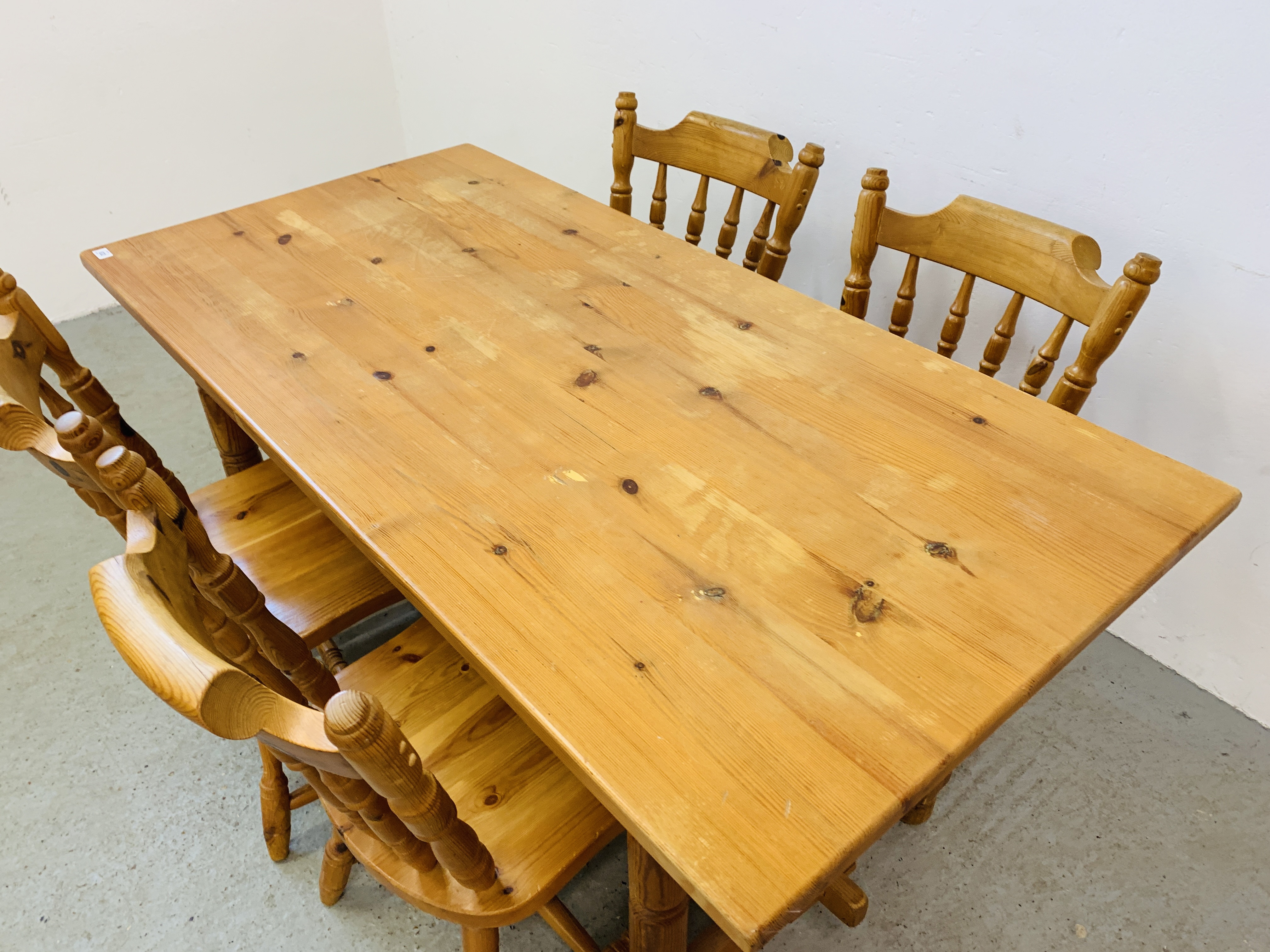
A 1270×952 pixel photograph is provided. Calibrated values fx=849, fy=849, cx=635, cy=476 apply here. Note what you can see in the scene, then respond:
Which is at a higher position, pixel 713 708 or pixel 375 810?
pixel 713 708

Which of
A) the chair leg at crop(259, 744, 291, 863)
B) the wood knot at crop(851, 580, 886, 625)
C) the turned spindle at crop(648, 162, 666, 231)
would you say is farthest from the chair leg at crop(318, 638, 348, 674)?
the turned spindle at crop(648, 162, 666, 231)

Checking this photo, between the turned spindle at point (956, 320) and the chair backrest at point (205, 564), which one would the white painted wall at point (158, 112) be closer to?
the chair backrest at point (205, 564)

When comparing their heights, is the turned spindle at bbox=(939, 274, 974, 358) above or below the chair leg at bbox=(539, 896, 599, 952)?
above

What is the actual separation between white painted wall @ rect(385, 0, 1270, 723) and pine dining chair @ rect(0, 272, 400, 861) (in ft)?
4.29

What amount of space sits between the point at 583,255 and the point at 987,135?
809 millimetres

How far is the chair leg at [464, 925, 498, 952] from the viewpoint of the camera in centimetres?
107

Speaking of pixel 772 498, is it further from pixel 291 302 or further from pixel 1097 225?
pixel 1097 225

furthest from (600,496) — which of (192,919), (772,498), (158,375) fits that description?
(158,375)

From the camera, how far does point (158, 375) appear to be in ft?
8.63

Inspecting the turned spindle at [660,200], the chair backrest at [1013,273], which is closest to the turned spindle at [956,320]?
the chair backrest at [1013,273]

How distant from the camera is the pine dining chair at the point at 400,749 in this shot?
2.01 feet

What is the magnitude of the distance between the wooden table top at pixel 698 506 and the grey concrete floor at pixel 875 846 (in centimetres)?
78

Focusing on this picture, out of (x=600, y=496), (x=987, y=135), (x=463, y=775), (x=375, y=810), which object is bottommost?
(x=463, y=775)

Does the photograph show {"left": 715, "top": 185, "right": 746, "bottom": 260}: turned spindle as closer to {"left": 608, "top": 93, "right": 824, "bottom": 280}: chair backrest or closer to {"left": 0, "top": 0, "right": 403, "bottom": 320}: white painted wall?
{"left": 608, "top": 93, "right": 824, "bottom": 280}: chair backrest
